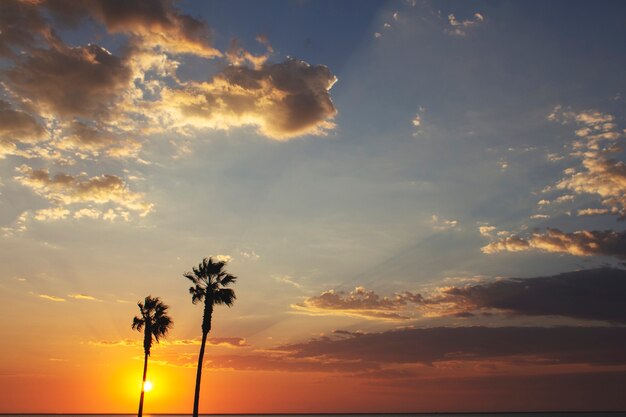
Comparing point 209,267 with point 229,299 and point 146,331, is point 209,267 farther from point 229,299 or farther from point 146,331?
point 146,331

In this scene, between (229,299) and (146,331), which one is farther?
(146,331)

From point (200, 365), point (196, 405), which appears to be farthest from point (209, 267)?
point (196, 405)

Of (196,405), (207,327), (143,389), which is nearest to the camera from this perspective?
(196,405)

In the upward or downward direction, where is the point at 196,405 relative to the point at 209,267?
downward

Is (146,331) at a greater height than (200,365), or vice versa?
(146,331)

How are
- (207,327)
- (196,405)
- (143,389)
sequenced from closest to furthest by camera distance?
(196,405), (207,327), (143,389)

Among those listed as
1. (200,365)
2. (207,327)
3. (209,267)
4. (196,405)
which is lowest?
(196,405)

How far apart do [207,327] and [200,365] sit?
11.5 ft

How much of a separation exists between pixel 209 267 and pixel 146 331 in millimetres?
16016

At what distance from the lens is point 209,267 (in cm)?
5278

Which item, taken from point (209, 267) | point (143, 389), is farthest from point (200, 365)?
point (143, 389)

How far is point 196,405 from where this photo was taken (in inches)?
1896

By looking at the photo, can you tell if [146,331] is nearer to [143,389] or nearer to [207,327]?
[143,389]

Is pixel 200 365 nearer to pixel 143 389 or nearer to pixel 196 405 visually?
pixel 196 405
